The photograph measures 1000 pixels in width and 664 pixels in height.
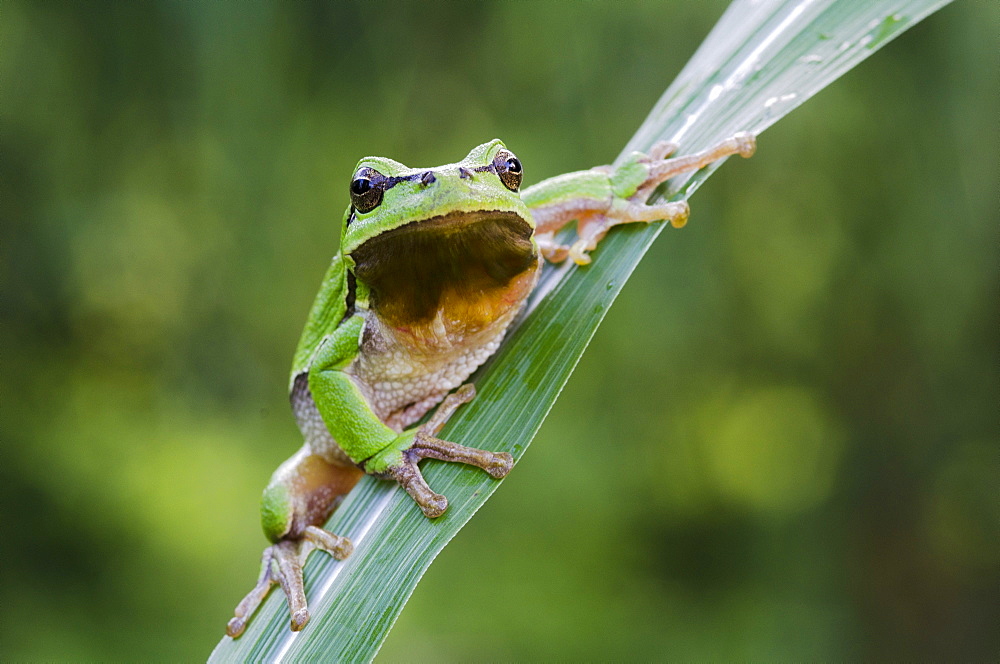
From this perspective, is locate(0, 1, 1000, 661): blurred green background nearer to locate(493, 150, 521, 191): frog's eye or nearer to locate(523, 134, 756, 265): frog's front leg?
locate(523, 134, 756, 265): frog's front leg

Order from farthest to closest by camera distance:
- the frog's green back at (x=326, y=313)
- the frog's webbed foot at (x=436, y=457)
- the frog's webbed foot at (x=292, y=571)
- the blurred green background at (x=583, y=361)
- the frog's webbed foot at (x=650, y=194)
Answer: the blurred green background at (x=583, y=361), the frog's green back at (x=326, y=313), the frog's webbed foot at (x=650, y=194), the frog's webbed foot at (x=292, y=571), the frog's webbed foot at (x=436, y=457)

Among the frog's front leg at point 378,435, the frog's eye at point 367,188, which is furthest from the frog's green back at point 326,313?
the frog's eye at point 367,188

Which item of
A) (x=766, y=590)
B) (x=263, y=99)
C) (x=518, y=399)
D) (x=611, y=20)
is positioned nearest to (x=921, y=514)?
(x=766, y=590)

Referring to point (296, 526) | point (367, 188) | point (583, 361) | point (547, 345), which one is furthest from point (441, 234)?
point (583, 361)

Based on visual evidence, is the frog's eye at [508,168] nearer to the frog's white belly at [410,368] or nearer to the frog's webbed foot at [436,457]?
the frog's white belly at [410,368]

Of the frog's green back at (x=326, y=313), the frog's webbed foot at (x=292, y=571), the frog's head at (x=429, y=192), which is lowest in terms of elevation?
the frog's webbed foot at (x=292, y=571)

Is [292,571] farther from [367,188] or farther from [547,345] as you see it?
[367,188]

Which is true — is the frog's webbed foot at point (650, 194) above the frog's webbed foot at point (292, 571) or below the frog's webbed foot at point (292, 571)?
above
